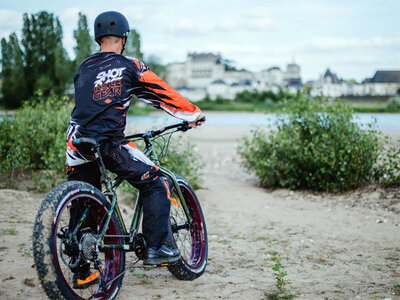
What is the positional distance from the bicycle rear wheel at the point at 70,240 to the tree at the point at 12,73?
1429 centimetres

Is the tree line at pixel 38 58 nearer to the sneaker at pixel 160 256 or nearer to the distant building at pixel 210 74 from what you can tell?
the sneaker at pixel 160 256

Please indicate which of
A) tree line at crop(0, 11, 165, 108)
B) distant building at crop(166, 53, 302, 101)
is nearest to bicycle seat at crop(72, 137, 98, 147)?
tree line at crop(0, 11, 165, 108)

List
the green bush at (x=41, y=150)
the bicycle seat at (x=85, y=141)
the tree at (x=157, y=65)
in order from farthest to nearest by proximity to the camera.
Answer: the tree at (x=157, y=65) < the green bush at (x=41, y=150) < the bicycle seat at (x=85, y=141)

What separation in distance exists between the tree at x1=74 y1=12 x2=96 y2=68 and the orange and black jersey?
1749cm

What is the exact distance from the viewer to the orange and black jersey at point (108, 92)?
3.16m

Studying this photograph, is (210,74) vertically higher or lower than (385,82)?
higher

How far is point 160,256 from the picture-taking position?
3.44 m

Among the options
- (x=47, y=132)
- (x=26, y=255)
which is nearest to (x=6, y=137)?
(x=47, y=132)

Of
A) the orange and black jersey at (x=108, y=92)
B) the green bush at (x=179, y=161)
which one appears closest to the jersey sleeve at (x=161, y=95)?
the orange and black jersey at (x=108, y=92)

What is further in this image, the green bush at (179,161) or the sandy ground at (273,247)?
the green bush at (179,161)

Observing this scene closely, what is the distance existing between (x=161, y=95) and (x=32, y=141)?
6028mm

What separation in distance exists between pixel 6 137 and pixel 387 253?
708 centimetres

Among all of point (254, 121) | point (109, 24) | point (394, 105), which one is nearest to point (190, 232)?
point (109, 24)

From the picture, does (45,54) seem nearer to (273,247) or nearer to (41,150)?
(41,150)
